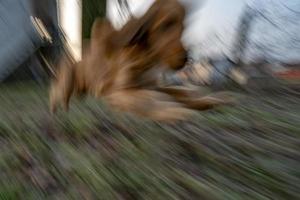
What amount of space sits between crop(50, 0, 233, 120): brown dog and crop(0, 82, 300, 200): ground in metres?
0.58

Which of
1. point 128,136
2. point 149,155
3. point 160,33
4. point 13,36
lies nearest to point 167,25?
point 160,33

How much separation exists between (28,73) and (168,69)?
10.3 ft

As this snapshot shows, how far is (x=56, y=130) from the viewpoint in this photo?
4.06 meters

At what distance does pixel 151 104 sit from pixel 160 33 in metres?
0.26

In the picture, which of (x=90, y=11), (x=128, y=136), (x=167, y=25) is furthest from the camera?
(x=128, y=136)

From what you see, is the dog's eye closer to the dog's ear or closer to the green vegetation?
the dog's ear

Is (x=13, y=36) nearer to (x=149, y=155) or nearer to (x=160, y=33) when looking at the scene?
(x=149, y=155)

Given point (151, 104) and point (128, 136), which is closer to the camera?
point (151, 104)

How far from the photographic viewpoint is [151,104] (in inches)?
95.2

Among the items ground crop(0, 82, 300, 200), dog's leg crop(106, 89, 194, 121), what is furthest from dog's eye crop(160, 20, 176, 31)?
ground crop(0, 82, 300, 200)

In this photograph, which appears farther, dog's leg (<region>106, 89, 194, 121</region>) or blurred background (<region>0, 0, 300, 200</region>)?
blurred background (<region>0, 0, 300, 200</region>)

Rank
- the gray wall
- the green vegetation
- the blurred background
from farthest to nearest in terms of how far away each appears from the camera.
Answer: the gray wall < the green vegetation < the blurred background

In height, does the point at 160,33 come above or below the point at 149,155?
above

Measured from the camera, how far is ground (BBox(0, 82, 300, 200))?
304 centimetres
